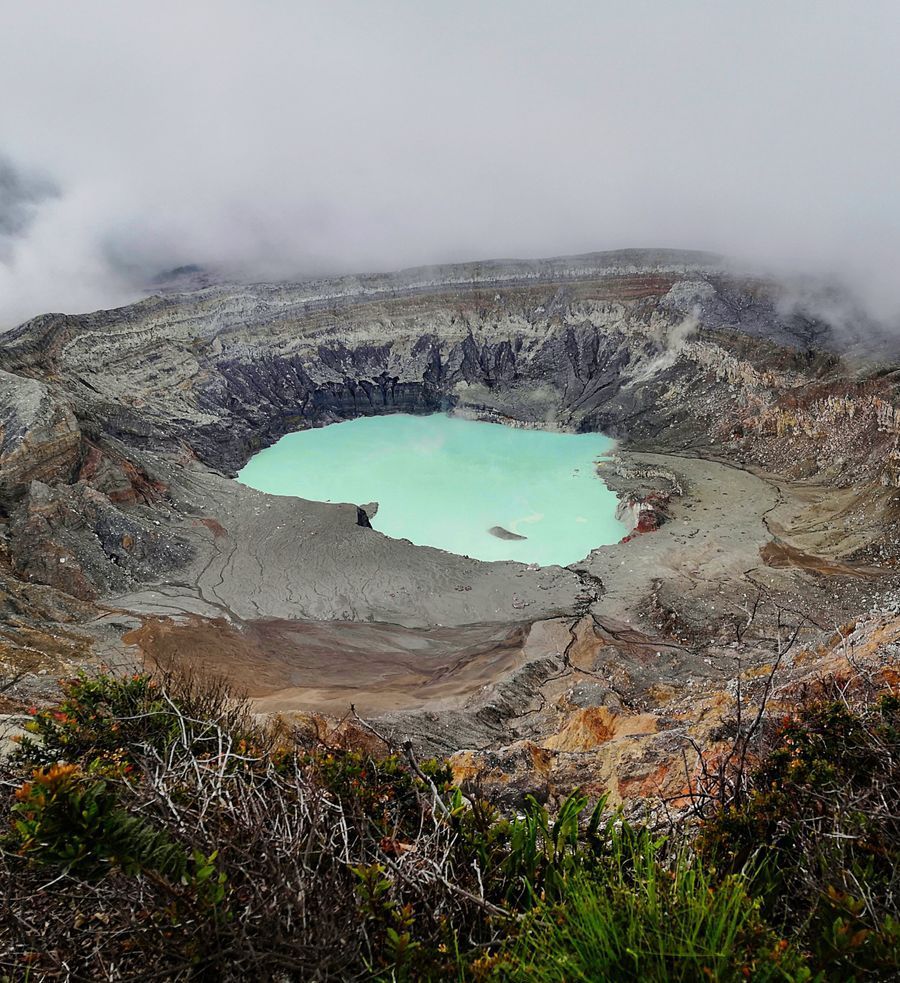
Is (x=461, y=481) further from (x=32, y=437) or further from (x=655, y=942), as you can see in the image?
(x=655, y=942)

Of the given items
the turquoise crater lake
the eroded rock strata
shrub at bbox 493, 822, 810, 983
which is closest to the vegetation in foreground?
shrub at bbox 493, 822, 810, 983

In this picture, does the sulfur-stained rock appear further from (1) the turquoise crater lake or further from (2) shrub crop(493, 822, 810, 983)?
(2) shrub crop(493, 822, 810, 983)

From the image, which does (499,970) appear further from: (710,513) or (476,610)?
(710,513)

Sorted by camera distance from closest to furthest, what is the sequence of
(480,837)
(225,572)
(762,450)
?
(480,837)
(225,572)
(762,450)

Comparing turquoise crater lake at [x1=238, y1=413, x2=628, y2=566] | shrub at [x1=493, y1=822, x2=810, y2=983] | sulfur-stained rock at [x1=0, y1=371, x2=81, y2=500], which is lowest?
turquoise crater lake at [x1=238, y1=413, x2=628, y2=566]

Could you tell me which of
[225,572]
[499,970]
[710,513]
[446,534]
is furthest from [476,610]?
[499,970]
